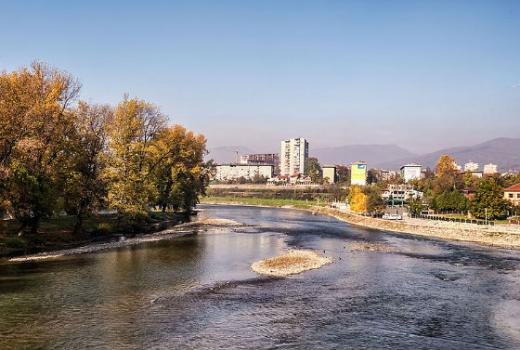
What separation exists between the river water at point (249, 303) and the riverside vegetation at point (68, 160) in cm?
954

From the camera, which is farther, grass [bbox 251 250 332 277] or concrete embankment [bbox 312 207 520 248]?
concrete embankment [bbox 312 207 520 248]

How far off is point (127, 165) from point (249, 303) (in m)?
42.6

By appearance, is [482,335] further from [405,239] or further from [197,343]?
[405,239]

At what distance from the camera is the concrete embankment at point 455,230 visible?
71.0m

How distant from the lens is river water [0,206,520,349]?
25641 millimetres

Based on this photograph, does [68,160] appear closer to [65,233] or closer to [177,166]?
[65,233]

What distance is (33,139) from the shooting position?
4984 cm

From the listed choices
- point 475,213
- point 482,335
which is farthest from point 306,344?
point 475,213

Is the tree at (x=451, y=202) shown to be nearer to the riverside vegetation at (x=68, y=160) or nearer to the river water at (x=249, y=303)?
the river water at (x=249, y=303)

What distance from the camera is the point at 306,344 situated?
25031 millimetres

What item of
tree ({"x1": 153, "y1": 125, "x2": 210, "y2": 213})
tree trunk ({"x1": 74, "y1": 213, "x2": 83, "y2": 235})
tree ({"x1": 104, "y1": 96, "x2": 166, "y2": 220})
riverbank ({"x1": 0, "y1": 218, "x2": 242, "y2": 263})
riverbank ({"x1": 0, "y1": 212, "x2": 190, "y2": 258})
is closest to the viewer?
riverbank ({"x1": 0, "y1": 218, "x2": 242, "y2": 263})

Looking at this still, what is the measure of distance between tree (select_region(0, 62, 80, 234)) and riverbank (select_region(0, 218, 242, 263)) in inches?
224

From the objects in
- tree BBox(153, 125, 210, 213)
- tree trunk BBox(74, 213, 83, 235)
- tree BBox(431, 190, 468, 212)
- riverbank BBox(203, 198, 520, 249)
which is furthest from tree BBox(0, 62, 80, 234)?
tree BBox(431, 190, 468, 212)

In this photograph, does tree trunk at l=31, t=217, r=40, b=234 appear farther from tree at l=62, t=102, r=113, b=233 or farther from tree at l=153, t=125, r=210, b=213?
tree at l=153, t=125, r=210, b=213
